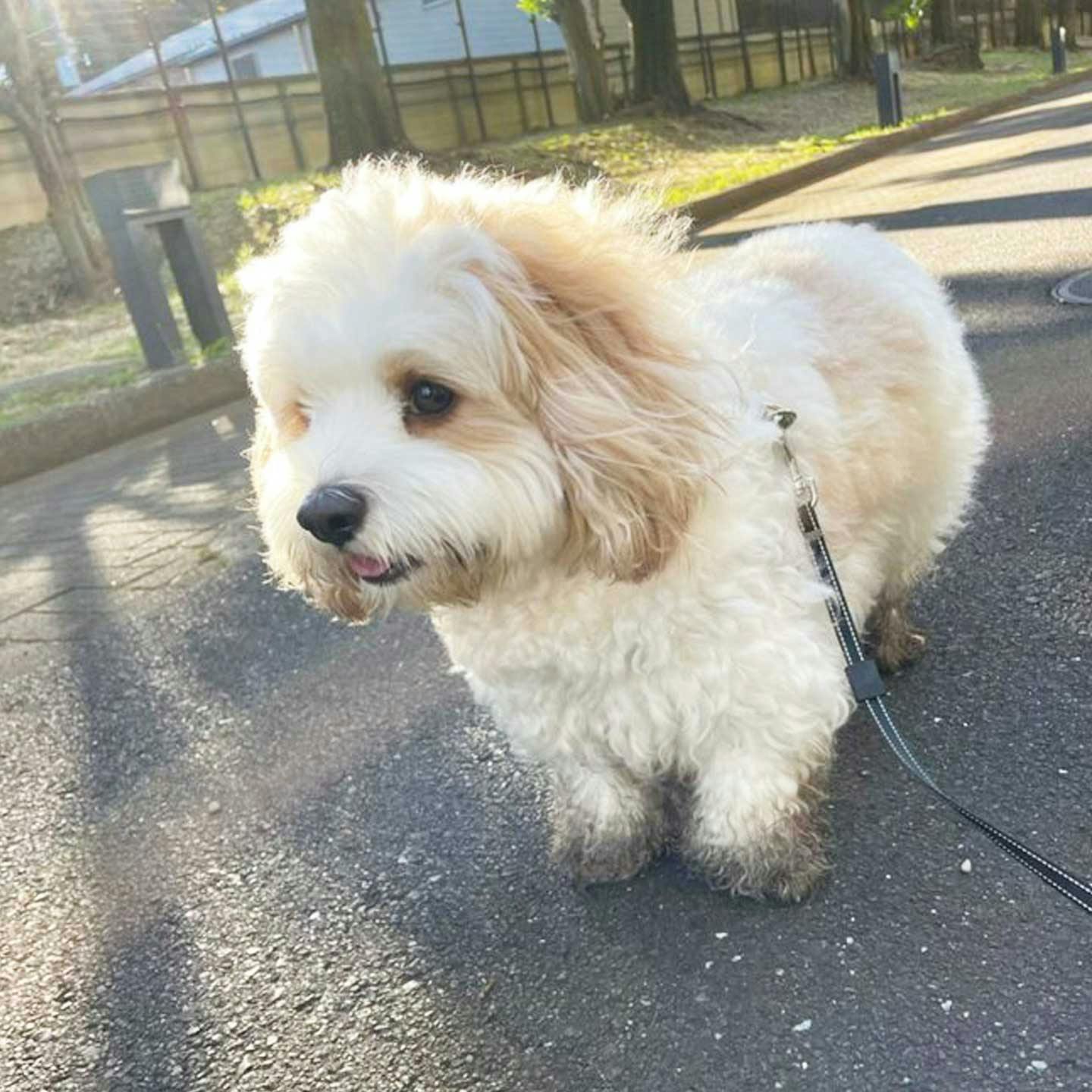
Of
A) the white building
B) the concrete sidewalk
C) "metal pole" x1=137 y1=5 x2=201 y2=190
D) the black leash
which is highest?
the white building

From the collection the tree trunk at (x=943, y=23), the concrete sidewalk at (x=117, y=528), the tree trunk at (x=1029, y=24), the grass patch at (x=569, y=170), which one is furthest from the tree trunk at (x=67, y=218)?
the tree trunk at (x=1029, y=24)

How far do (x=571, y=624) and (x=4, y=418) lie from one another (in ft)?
22.5

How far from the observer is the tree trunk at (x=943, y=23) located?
114ft

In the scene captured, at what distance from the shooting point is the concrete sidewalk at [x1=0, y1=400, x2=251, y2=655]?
4.70 m

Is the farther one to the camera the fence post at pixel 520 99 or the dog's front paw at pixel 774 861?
the fence post at pixel 520 99

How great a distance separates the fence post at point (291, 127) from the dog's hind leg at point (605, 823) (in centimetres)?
2058

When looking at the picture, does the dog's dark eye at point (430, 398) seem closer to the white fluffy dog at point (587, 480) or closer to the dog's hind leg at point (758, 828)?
the white fluffy dog at point (587, 480)

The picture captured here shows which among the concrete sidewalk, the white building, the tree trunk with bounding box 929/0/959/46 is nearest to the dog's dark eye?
the concrete sidewalk

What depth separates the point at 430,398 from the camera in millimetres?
1896

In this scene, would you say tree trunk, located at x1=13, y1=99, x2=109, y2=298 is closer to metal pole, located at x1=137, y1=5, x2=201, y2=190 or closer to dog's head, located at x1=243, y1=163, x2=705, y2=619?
metal pole, located at x1=137, y1=5, x2=201, y2=190

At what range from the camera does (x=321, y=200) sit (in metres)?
2.06

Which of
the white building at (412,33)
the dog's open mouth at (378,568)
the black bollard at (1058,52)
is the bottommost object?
the black bollard at (1058,52)

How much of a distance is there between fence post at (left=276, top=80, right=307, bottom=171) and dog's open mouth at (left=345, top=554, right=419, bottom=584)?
20.8 m

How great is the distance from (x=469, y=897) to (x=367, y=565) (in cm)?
97
